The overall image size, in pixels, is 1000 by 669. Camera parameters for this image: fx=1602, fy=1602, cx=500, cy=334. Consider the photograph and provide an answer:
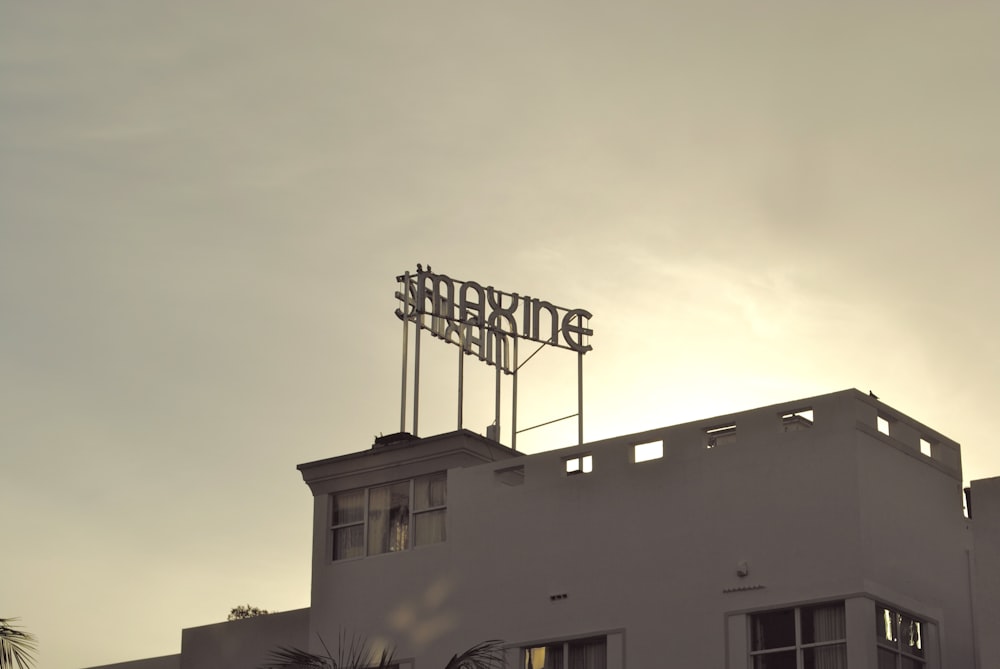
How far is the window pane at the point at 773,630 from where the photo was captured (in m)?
30.9

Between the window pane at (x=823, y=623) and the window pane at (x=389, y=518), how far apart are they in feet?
35.4

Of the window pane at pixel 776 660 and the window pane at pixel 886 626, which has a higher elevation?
the window pane at pixel 886 626

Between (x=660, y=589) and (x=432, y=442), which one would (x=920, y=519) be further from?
(x=432, y=442)

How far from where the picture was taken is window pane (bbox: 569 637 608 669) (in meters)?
33.4

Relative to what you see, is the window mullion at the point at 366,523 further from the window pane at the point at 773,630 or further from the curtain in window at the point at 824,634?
the curtain in window at the point at 824,634

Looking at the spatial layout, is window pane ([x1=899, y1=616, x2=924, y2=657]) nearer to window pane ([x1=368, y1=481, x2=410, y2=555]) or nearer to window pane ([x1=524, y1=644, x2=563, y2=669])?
window pane ([x1=524, y1=644, x2=563, y2=669])

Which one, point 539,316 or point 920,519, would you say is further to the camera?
point 539,316

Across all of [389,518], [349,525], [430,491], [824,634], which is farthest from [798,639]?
[349,525]

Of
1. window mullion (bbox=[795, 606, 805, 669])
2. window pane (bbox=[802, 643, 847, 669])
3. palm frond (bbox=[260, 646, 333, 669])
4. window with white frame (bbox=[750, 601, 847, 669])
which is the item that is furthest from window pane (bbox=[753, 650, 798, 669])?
palm frond (bbox=[260, 646, 333, 669])

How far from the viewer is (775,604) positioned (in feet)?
102

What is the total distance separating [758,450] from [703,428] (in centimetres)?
135

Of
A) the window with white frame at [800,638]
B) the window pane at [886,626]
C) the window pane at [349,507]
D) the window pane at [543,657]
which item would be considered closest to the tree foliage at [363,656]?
the window pane at [543,657]

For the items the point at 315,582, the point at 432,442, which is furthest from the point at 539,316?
the point at 315,582

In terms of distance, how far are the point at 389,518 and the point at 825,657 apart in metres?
12.1
